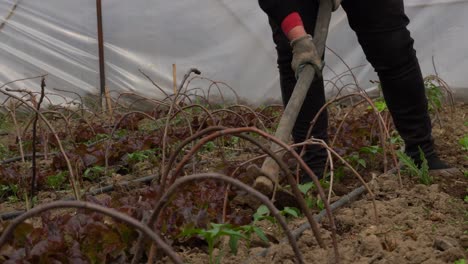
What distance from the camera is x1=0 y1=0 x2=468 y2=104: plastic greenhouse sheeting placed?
24.5 ft

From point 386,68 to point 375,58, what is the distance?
0.07 meters

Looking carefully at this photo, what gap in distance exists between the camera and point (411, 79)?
2613mm

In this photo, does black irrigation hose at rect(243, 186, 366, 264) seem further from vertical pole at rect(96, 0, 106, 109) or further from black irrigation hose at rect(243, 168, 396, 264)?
vertical pole at rect(96, 0, 106, 109)

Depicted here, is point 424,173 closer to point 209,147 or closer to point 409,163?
point 409,163

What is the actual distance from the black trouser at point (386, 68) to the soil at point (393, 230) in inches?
8.5

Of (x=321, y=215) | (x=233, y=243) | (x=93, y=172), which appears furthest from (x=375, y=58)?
(x=93, y=172)

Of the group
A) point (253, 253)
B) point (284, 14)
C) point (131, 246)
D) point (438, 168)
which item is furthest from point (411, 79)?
point (131, 246)

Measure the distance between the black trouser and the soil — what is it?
215 millimetres

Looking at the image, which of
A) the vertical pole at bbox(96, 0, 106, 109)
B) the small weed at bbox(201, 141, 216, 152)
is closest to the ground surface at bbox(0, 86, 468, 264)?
the small weed at bbox(201, 141, 216, 152)

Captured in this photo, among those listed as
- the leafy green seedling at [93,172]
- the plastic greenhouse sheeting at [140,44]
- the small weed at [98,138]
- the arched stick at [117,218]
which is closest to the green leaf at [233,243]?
the arched stick at [117,218]

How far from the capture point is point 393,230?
2.01 meters

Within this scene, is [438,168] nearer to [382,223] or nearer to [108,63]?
[382,223]

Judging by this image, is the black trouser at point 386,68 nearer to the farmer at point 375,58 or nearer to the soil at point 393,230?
the farmer at point 375,58

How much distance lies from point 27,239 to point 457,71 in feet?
18.0
